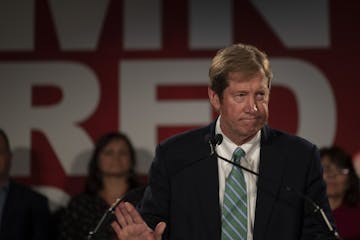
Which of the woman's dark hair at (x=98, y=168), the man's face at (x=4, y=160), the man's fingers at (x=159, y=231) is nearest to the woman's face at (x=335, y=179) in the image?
the woman's dark hair at (x=98, y=168)

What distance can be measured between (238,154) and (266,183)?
0.49ft

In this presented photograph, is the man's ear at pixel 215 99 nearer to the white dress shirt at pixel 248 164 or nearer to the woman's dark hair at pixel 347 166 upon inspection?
the white dress shirt at pixel 248 164

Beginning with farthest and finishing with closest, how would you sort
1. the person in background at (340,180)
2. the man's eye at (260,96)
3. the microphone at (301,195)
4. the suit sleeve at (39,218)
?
1. the suit sleeve at (39,218)
2. the person in background at (340,180)
3. the man's eye at (260,96)
4. the microphone at (301,195)

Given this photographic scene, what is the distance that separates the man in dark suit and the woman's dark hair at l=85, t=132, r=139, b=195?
8.05ft

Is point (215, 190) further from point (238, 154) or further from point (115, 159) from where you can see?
point (115, 159)

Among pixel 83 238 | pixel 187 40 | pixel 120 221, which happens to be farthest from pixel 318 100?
pixel 120 221

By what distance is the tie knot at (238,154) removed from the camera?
2363 mm

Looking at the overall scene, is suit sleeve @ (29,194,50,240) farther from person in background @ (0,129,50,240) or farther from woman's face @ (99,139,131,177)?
woman's face @ (99,139,131,177)

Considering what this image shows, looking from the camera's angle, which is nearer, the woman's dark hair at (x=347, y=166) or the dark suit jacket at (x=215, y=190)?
the dark suit jacket at (x=215, y=190)

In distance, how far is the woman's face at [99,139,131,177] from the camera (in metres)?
4.80

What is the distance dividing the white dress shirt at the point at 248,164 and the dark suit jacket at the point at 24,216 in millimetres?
2526

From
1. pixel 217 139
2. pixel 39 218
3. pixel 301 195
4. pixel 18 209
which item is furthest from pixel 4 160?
pixel 301 195

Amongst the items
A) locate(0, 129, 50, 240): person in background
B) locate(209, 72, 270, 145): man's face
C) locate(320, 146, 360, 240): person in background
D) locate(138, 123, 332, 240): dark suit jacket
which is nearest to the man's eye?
A: locate(209, 72, 270, 145): man's face

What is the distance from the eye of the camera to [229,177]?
7.66 feet
